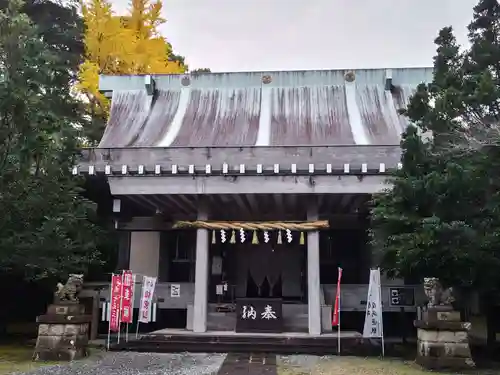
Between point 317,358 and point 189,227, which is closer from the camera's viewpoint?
point 317,358

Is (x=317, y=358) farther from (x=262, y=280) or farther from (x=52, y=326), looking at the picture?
(x=262, y=280)

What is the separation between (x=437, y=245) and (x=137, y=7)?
17.3 meters

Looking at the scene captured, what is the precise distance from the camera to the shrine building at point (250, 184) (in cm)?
1284

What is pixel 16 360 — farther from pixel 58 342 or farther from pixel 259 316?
pixel 259 316

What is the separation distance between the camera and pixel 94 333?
1311 centimetres

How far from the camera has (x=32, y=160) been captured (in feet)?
34.7

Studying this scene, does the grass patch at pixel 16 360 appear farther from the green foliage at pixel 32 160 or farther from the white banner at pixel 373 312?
the white banner at pixel 373 312

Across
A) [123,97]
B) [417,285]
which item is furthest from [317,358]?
[123,97]

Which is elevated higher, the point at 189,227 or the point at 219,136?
the point at 219,136

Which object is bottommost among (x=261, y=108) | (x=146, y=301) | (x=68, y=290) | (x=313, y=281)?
(x=146, y=301)

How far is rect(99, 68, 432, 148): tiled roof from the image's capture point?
14859mm

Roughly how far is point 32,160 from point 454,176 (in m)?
8.75

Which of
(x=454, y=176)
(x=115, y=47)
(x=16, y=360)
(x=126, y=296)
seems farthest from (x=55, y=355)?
(x=115, y=47)

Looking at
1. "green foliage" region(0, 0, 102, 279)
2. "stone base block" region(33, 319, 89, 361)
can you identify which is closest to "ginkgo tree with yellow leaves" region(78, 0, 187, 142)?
"green foliage" region(0, 0, 102, 279)
